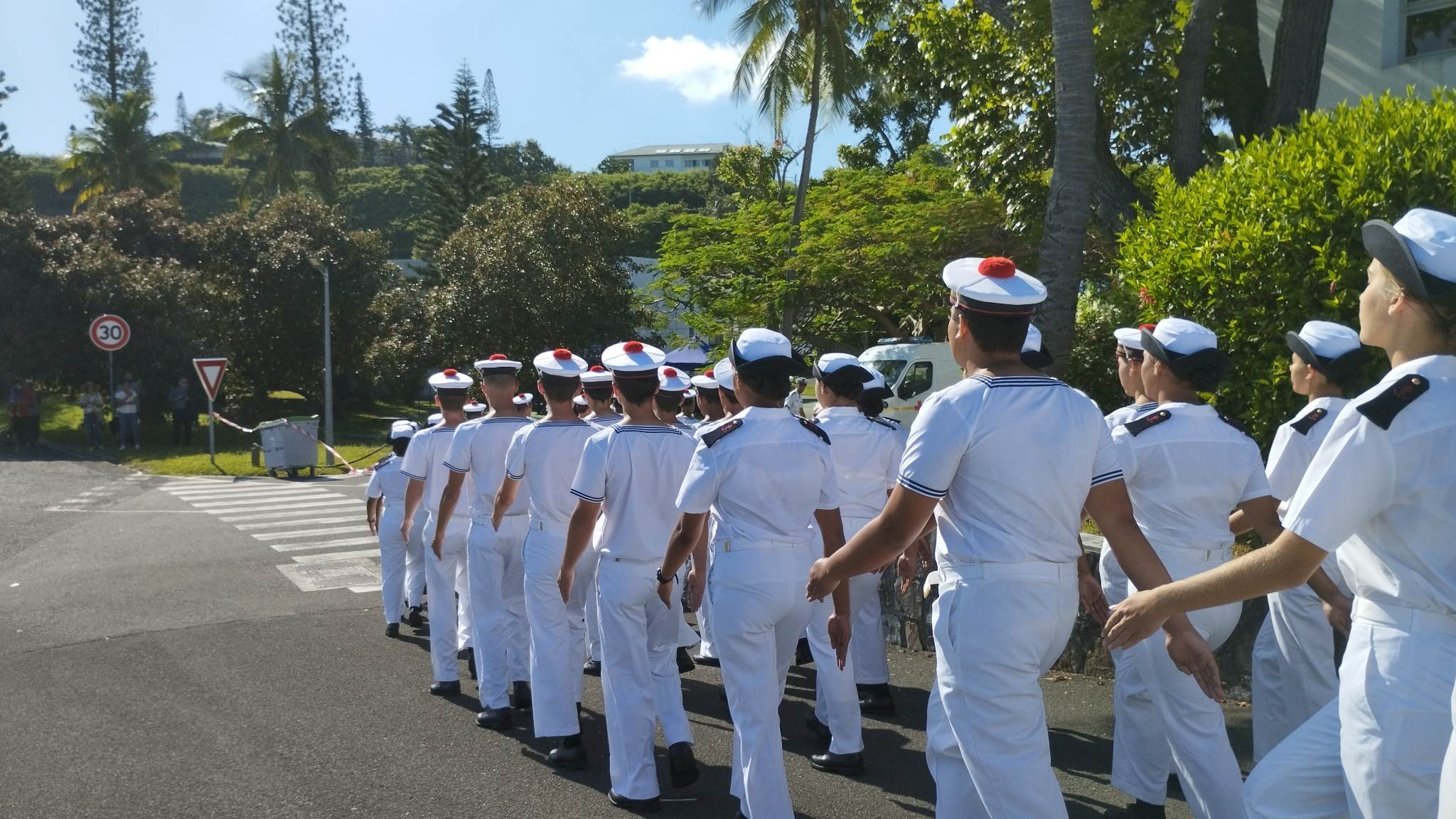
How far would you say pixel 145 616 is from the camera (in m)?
10.2

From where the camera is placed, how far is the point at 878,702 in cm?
732

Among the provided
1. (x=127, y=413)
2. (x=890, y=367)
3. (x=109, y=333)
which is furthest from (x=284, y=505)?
(x=127, y=413)

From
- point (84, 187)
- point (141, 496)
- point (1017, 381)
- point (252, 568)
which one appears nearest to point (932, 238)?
point (252, 568)

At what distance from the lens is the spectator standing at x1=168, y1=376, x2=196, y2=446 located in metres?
29.2

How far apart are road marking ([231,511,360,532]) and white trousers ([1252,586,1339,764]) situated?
44.1ft

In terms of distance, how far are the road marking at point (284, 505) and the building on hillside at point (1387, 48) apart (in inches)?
591

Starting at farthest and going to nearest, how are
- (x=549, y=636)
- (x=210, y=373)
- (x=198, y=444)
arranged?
(x=198, y=444), (x=210, y=373), (x=549, y=636)

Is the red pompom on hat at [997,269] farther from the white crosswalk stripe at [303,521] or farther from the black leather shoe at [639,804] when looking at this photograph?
the white crosswalk stripe at [303,521]

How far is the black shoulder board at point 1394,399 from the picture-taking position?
8.54 feet

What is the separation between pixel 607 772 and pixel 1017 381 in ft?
11.7

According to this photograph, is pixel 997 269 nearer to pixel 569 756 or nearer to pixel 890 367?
pixel 569 756

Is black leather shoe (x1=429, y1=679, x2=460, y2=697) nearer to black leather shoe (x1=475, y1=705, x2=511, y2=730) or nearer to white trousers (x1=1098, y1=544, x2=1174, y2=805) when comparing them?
black leather shoe (x1=475, y1=705, x2=511, y2=730)

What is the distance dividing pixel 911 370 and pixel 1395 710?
2024 centimetres

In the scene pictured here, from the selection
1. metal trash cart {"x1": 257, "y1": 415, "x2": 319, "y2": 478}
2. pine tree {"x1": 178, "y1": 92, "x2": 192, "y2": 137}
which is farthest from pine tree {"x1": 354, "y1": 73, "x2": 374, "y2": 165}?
metal trash cart {"x1": 257, "y1": 415, "x2": 319, "y2": 478}
